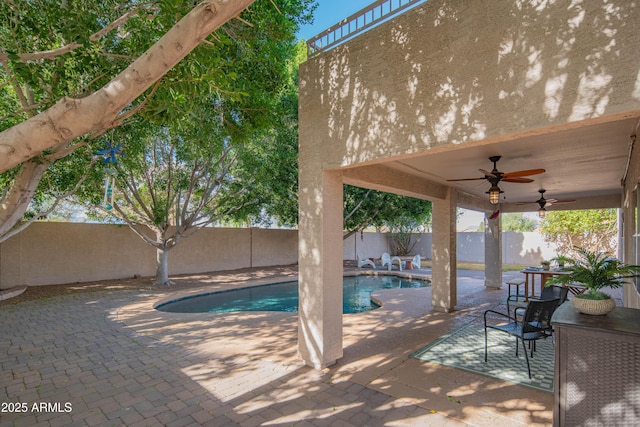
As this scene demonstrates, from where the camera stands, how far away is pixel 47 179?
837cm

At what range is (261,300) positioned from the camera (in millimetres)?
11250

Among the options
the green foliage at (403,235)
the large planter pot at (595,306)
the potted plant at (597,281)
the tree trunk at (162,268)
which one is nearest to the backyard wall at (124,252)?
the tree trunk at (162,268)

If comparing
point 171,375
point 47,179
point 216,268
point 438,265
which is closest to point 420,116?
point 171,375

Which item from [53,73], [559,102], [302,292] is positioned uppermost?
[53,73]

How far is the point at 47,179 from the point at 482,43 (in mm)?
10203

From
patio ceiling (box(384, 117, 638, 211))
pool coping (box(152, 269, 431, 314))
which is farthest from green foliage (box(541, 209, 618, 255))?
patio ceiling (box(384, 117, 638, 211))

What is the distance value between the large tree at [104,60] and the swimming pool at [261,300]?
5.39 meters

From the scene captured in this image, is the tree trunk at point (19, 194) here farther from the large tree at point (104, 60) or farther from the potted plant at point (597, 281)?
the potted plant at point (597, 281)

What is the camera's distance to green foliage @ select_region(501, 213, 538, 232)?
47.4 metres

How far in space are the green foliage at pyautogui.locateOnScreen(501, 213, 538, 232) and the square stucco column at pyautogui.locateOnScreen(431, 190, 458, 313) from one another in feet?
129

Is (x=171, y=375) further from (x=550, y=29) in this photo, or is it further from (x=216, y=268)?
(x=216, y=268)

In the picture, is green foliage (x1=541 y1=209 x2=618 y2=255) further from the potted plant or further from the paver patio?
the potted plant

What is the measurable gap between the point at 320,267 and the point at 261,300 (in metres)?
7.42

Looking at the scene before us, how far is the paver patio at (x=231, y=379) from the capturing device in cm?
334
